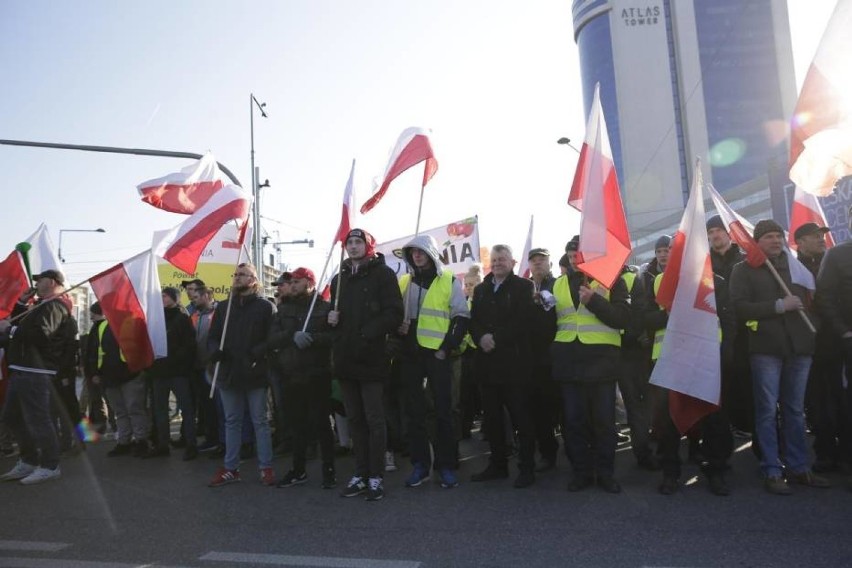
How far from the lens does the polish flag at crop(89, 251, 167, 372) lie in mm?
6559

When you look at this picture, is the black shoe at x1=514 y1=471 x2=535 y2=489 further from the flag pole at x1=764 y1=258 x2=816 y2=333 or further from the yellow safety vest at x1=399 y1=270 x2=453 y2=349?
the flag pole at x1=764 y1=258 x2=816 y2=333

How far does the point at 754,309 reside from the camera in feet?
16.4

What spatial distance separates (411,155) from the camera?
6.49 metres

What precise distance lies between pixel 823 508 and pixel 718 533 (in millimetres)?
941

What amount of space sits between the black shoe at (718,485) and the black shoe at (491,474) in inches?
63.9

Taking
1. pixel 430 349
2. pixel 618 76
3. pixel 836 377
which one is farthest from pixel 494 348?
pixel 618 76

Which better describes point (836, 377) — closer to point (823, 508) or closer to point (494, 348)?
point (823, 508)

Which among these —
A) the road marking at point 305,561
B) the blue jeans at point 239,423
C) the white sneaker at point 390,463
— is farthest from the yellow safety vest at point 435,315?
the road marking at point 305,561

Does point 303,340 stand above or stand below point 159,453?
above

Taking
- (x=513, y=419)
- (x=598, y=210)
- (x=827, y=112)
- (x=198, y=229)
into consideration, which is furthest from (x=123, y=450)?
(x=827, y=112)

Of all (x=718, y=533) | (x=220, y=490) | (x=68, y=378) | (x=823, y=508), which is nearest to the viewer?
(x=718, y=533)

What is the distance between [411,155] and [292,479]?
10.3 ft

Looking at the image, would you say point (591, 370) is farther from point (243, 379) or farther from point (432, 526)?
point (243, 379)

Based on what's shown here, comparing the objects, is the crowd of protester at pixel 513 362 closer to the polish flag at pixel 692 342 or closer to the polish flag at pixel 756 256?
the polish flag at pixel 756 256
